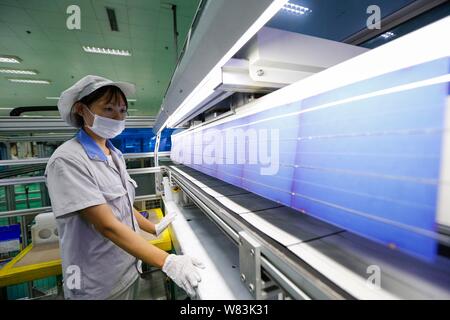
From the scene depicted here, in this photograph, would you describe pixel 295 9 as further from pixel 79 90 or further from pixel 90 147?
pixel 90 147

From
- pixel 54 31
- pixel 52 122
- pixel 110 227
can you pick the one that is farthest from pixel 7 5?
Result: pixel 110 227

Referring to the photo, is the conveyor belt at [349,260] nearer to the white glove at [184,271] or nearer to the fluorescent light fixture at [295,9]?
the white glove at [184,271]

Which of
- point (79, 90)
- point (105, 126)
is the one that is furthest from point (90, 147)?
point (79, 90)

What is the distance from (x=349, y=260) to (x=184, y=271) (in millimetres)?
836

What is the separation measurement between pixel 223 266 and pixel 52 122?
3.40 metres

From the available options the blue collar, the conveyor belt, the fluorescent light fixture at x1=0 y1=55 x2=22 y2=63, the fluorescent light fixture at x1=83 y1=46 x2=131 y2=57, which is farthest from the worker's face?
the fluorescent light fixture at x1=0 y1=55 x2=22 y2=63

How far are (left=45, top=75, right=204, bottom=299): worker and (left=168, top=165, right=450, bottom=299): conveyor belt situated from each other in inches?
23.0

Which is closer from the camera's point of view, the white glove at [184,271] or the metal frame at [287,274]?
the metal frame at [287,274]

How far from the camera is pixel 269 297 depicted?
74cm

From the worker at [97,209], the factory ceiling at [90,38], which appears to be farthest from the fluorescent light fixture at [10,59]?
the worker at [97,209]

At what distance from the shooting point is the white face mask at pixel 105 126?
1478mm

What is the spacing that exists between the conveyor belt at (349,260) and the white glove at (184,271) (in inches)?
16.9

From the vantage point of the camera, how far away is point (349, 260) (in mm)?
614

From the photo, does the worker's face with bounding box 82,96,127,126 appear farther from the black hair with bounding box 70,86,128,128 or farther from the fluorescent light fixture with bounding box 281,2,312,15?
the fluorescent light fixture with bounding box 281,2,312,15
